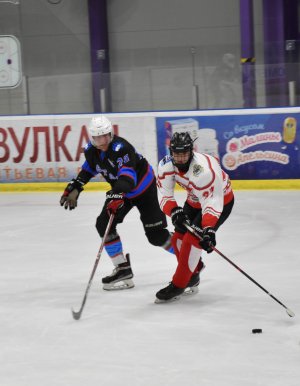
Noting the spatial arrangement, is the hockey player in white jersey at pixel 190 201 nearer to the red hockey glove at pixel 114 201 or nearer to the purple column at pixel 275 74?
the red hockey glove at pixel 114 201

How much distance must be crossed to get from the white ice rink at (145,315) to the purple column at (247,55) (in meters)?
2.27

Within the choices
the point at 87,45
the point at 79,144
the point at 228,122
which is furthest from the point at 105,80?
the point at 87,45

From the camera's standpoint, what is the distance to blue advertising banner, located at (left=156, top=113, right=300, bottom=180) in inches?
391

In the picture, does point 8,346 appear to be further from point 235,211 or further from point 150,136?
point 150,136

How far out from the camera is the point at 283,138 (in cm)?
995

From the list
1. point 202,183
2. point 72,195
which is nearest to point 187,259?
point 202,183

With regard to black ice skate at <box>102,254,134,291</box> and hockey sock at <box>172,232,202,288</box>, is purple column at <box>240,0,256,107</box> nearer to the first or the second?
black ice skate at <box>102,254,134,291</box>

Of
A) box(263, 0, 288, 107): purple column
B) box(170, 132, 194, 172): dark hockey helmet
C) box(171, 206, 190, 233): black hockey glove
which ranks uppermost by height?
box(263, 0, 288, 107): purple column

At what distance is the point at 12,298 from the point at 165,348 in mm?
1538

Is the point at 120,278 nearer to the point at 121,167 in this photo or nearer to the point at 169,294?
the point at 169,294

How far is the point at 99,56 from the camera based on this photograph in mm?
12125

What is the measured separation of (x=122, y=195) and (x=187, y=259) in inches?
22.0

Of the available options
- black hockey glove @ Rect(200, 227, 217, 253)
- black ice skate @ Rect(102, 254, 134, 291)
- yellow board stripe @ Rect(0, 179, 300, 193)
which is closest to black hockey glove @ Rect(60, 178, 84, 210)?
black ice skate @ Rect(102, 254, 134, 291)

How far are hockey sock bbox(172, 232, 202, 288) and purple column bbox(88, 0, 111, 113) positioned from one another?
5447mm
